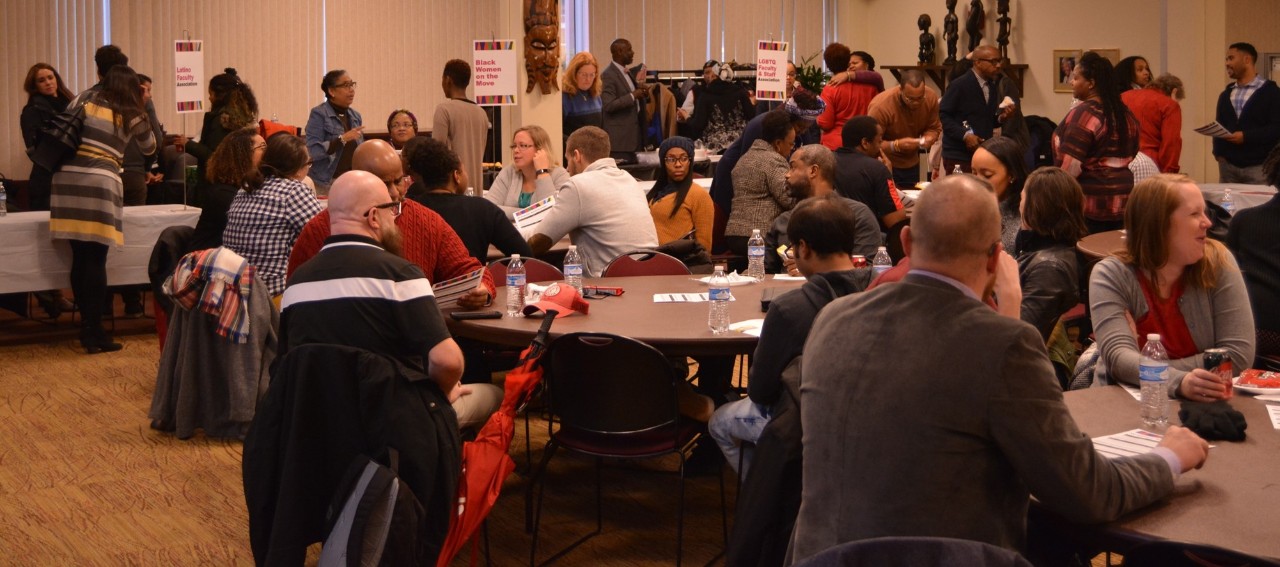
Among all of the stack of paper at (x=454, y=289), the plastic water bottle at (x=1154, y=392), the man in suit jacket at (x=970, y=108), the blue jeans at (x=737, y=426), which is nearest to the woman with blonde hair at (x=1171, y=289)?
the plastic water bottle at (x=1154, y=392)

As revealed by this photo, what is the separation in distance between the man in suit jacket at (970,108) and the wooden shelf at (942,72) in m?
3.86

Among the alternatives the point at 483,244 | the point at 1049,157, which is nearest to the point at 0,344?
the point at 483,244

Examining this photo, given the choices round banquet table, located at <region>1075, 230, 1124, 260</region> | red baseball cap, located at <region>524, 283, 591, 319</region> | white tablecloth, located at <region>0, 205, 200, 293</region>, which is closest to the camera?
red baseball cap, located at <region>524, 283, 591, 319</region>

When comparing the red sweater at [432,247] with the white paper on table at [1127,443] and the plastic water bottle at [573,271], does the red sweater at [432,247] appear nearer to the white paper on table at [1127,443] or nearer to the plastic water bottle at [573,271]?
the plastic water bottle at [573,271]

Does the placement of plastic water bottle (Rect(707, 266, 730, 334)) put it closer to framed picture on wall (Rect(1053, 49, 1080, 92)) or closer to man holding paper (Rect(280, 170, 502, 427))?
man holding paper (Rect(280, 170, 502, 427))

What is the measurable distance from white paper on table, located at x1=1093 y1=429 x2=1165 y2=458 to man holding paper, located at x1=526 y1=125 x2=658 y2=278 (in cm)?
356

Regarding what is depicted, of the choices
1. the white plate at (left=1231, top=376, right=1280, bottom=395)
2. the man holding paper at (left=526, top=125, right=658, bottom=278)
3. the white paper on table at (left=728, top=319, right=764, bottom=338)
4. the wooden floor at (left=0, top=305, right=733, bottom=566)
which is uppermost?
the man holding paper at (left=526, top=125, right=658, bottom=278)

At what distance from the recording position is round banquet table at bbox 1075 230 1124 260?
5445 mm

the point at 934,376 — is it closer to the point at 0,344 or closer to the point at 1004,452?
the point at 1004,452

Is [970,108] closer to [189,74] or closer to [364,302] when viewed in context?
[189,74]

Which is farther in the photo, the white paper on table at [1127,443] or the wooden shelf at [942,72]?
the wooden shelf at [942,72]

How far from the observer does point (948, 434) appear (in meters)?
2.16

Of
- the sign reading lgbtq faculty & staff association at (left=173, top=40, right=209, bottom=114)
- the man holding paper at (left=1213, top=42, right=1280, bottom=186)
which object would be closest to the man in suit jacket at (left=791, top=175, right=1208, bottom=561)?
the sign reading lgbtq faculty & staff association at (left=173, top=40, right=209, bottom=114)

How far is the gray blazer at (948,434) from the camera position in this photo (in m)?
2.13
